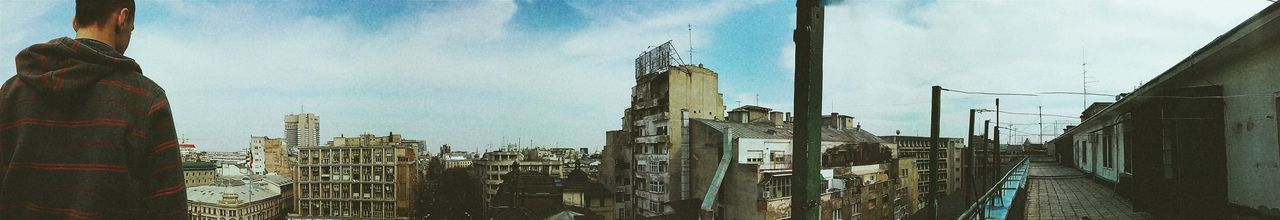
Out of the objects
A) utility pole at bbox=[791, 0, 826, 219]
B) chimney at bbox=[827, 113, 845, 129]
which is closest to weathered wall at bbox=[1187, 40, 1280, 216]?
utility pole at bbox=[791, 0, 826, 219]

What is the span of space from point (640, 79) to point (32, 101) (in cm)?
3932

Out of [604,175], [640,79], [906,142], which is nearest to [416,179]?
[604,175]

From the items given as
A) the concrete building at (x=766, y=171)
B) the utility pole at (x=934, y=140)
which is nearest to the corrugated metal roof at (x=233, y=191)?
the concrete building at (x=766, y=171)

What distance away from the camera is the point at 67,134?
1513 millimetres

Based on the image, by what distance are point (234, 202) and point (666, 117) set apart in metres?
49.3

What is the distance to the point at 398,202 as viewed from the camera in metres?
52.8

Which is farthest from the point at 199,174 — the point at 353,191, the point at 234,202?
the point at 353,191

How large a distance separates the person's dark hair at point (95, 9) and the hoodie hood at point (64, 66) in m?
0.17

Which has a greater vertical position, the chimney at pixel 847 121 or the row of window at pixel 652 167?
the chimney at pixel 847 121

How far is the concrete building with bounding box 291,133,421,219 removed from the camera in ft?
170

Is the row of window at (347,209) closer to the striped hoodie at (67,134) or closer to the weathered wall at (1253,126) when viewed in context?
the striped hoodie at (67,134)

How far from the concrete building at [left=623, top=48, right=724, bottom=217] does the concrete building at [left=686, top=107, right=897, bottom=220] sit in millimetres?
778

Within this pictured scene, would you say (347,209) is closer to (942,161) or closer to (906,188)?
(906,188)

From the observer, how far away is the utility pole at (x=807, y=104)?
377 cm
